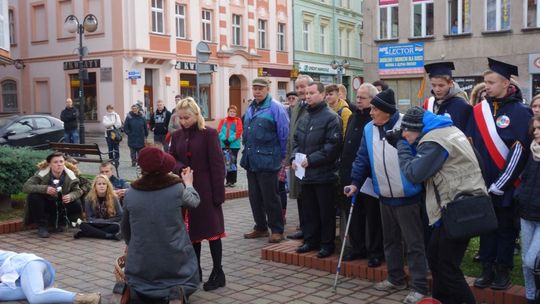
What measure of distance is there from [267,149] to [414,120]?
11.1 feet

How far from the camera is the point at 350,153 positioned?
21.4 ft

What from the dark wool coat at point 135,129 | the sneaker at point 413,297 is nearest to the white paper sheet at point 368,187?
the sneaker at point 413,297

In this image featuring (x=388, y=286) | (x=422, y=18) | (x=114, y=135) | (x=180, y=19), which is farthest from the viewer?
(x=180, y=19)

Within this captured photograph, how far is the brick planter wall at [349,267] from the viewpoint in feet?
17.4

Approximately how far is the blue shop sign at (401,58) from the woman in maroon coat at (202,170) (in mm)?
23582

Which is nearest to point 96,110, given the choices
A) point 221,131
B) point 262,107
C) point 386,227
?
point 221,131

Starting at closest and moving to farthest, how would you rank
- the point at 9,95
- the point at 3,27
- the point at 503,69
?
1. the point at 503,69
2. the point at 3,27
3. the point at 9,95

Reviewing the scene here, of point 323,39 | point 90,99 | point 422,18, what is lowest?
point 90,99

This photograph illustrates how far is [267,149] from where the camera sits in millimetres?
7898

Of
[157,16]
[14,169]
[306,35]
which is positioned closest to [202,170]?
[14,169]

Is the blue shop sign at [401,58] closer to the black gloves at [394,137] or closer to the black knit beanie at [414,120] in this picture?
the black gloves at [394,137]

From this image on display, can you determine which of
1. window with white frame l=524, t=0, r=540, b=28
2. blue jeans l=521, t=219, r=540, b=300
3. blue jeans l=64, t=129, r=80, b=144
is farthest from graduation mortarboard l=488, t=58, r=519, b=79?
window with white frame l=524, t=0, r=540, b=28

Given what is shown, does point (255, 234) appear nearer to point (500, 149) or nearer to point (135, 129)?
point (500, 149)

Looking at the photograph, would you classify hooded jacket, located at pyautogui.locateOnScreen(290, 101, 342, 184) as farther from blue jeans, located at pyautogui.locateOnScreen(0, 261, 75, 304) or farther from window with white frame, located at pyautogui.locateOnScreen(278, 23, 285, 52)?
window with white frame, located at pyautogui.locateOnScreen(278, 23, 285, 52)
